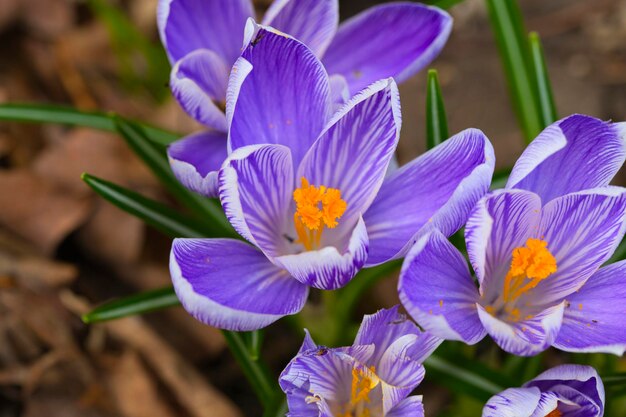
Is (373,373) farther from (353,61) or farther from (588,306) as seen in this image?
(353,61)

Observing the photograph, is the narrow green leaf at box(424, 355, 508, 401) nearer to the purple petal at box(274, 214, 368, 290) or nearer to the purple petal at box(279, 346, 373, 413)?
the purple petal at box(279, 346, 373, 413)

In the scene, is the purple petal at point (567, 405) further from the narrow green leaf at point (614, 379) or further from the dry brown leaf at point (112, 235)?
the dry brown leaf at point (112, 235)

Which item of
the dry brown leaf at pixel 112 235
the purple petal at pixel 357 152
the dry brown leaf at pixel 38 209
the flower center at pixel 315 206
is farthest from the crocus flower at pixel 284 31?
the dry brown leaf at pixel 38 209

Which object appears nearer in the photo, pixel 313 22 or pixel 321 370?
pixel 321 370

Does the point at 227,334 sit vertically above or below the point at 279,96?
below

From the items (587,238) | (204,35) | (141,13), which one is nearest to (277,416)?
(587,238)

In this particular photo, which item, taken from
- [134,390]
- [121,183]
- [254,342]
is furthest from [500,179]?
[121,183]

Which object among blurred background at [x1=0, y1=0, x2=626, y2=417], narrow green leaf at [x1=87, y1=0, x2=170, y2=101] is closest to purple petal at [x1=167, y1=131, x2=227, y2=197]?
blurred background at [x1=0, y1=0, x2=626, y2=417]

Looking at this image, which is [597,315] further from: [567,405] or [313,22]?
[313,22]
